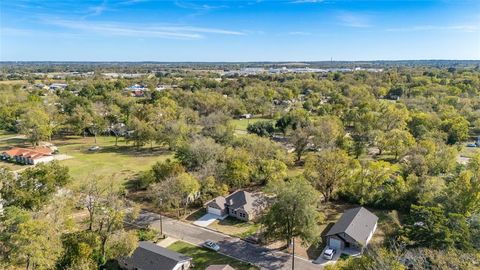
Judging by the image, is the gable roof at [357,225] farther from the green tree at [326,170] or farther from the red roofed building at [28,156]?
the red roofed building at [28,156]

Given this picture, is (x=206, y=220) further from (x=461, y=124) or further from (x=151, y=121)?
(x=461, y=124)

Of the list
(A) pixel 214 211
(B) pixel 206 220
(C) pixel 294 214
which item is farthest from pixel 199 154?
(C) pixel 294 214

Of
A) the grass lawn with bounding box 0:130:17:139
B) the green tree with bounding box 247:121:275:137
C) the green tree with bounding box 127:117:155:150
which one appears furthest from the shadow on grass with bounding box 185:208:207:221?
the grass lawn with bounding box 0:130:17:139

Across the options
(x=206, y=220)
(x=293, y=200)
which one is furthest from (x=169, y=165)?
(x=293, y=200)

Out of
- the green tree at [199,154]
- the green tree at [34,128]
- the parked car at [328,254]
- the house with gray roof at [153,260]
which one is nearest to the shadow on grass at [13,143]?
the green tree at [34,128]

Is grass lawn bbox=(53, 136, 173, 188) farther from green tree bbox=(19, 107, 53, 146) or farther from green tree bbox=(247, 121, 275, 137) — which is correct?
green tree bbox=(247, 121, 275, 137)

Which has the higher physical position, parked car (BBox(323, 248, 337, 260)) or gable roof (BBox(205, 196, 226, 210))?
gable roof (BBox(205, 196, 226, 210))
